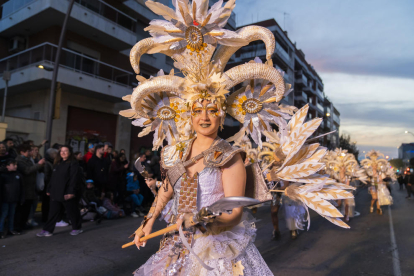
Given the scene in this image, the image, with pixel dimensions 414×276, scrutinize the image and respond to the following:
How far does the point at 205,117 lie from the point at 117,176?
7.68 m

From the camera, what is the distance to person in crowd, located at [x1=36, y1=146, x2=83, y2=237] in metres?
6.67

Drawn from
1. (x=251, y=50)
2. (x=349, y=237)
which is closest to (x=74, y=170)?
(x=349, y=237)

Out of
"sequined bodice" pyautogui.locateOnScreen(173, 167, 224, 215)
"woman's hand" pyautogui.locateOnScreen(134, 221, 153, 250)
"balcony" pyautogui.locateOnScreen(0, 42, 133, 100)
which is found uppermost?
"balcony" pyautogui.locateOnScreen(0, 42, 133, 100)

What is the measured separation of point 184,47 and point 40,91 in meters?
13.2

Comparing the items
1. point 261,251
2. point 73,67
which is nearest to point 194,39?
point 261,251

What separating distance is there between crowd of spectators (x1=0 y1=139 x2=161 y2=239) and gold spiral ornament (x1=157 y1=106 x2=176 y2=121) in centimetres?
433

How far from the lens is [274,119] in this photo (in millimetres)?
2883

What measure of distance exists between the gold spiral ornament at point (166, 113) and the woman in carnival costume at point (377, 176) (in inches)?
440

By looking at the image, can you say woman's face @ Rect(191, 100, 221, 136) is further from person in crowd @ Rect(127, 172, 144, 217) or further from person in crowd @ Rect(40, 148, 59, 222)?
person in crowd @ Rect(127, 172, 144, 217)

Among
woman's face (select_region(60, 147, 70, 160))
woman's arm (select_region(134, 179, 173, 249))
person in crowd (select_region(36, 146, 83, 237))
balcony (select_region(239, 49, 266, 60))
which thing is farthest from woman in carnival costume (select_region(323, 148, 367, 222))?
balcony (select_region(239, 49, 266, 60))

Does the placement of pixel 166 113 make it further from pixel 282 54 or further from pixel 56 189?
pixel 282 54

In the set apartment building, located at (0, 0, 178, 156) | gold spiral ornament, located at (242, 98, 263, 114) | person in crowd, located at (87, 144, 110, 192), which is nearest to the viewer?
gold spiral ornament, located at (242, 98, 263, 114)

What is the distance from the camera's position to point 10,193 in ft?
21.3

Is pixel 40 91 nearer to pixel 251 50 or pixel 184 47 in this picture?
pixel 184 47
